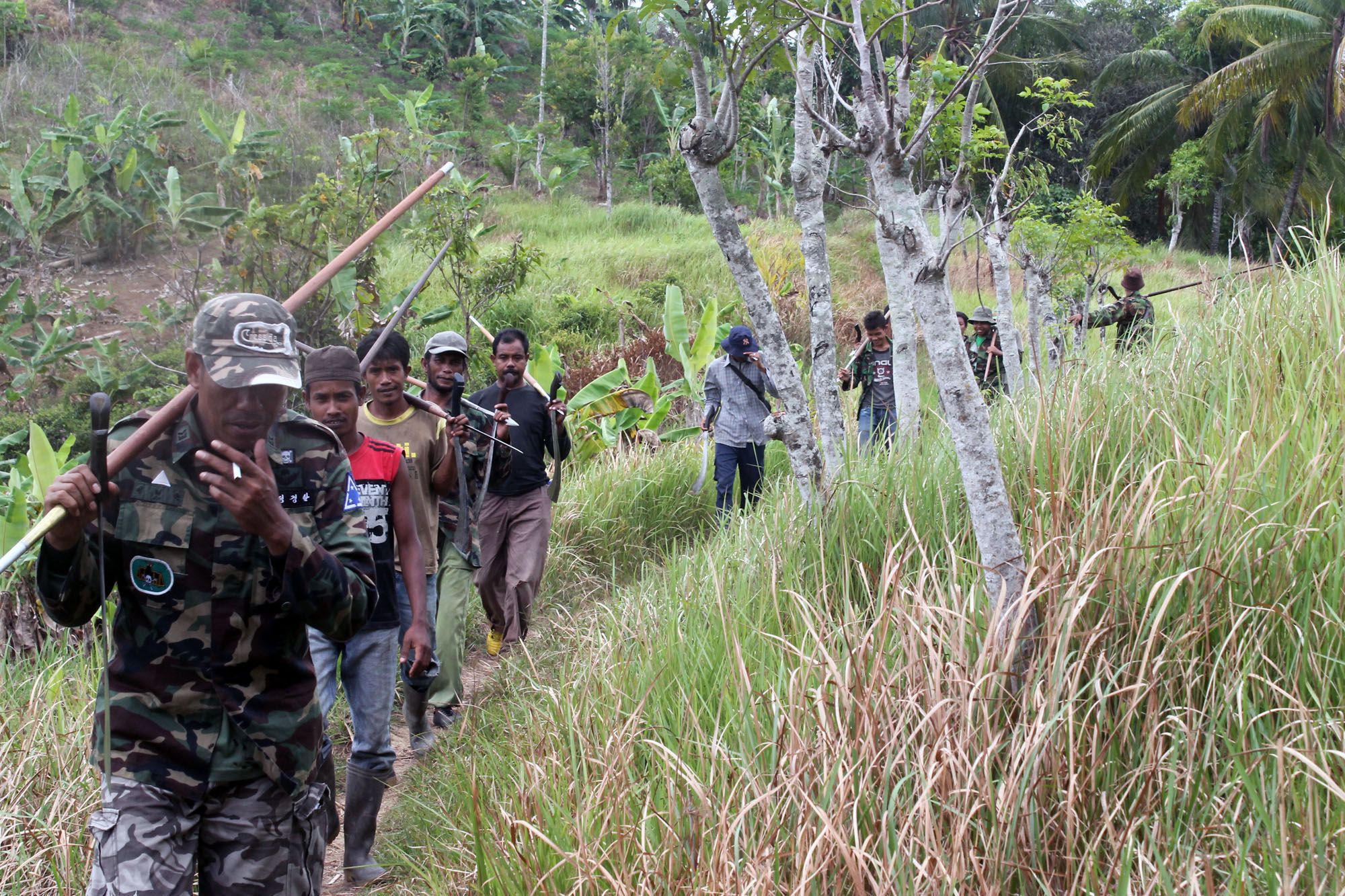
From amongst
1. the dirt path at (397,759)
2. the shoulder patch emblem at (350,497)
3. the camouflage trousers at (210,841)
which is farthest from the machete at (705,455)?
the camouflage trousers at (210,841)

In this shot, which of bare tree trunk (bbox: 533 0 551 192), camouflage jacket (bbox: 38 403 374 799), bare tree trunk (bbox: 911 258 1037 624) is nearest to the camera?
camouflage jacket (bbox: 38 403 374 799)

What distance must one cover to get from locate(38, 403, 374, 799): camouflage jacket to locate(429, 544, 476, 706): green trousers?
2.81 metres

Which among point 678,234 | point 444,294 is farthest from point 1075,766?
point 678,234

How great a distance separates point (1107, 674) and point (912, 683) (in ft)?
1.67

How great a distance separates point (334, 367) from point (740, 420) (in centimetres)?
454

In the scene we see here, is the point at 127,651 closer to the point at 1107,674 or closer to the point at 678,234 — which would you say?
the point at 1107,674

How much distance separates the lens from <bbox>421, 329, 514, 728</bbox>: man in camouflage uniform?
5703 mm

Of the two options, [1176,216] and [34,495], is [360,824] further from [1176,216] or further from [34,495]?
[1176,216]

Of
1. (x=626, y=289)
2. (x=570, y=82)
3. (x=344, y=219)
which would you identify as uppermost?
(x=570, y=82)

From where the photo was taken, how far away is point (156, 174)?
65.4 feet

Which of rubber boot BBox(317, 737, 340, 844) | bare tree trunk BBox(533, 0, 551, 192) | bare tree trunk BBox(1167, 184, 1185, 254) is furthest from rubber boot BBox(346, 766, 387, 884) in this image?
bare tree trunk BBox(1167, 184, 1185, 254)

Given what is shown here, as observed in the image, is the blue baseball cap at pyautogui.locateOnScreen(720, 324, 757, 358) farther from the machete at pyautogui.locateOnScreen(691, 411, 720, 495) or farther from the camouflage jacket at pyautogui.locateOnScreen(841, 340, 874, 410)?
the camouflage jacket at pyautogui.locateOnScreen(841, 340, 874, 410)

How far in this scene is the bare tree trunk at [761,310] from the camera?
197 inches

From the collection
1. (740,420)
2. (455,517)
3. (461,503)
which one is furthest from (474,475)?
(740,420)
